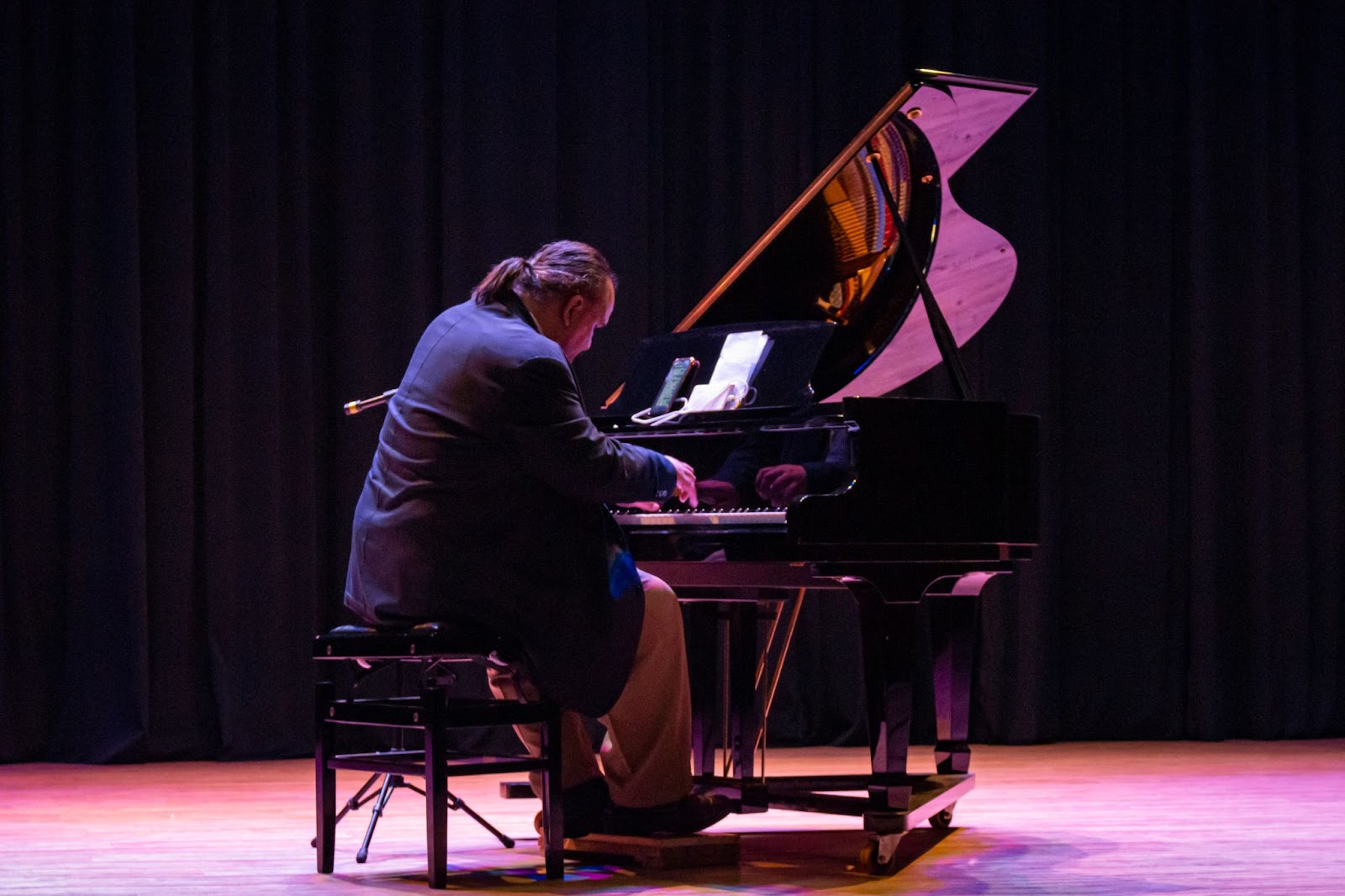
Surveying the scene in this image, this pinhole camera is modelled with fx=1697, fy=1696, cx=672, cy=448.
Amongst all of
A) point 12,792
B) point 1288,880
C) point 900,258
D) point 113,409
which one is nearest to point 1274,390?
point 900,258

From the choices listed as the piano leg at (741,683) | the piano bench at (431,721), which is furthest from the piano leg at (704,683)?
the piano bench at (431,721)

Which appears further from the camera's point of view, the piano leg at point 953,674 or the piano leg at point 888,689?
the piano leg at point 953,674

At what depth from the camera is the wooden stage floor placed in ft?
10.6

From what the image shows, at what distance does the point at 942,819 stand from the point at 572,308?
1.51 m

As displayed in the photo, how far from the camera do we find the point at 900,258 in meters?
3.96

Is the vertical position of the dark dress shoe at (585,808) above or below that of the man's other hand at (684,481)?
below

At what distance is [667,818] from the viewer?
339 centimetres

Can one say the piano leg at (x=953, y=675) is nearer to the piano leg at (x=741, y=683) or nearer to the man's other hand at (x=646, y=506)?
the piano leg at (x=741, y=683)

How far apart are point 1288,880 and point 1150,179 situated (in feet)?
11.5

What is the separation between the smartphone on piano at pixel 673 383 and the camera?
12.1ft

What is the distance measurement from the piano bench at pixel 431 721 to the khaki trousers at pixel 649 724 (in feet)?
0.39

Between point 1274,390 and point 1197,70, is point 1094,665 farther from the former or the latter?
point 1197,70

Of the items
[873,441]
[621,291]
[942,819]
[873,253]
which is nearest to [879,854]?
[942,819]

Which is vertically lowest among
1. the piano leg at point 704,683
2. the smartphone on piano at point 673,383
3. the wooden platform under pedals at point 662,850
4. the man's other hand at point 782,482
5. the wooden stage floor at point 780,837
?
the wooden stage floor at point 780,837
